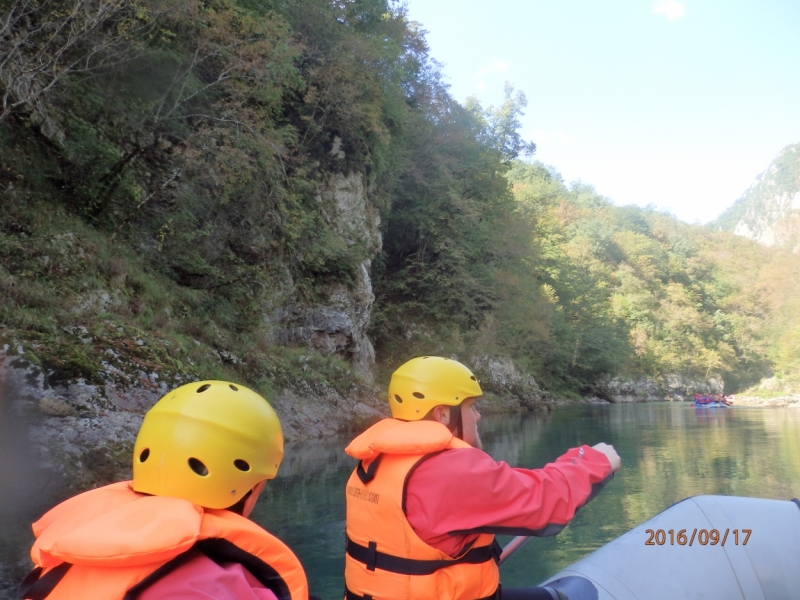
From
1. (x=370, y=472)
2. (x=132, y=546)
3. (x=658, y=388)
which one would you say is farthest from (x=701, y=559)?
(x=658, y=388)

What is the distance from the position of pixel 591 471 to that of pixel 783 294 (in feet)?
171

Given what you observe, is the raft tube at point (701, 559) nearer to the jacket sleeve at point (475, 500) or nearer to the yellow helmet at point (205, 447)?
the jacket sleeve at point (475, 500)

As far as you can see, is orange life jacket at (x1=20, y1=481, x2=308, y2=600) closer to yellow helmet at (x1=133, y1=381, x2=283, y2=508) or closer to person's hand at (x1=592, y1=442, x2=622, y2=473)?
yellow helmet at (x1=133, y1=381, x2=283, y2=508)

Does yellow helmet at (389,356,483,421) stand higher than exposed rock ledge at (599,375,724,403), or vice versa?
yellow helmet at (389,356,483,421)

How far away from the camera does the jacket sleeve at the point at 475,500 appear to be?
1722 mm

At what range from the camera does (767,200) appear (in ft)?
411

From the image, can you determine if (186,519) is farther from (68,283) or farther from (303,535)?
(68,283)

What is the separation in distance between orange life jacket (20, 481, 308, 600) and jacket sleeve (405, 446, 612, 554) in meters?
0.59

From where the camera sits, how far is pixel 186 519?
41.5 inches

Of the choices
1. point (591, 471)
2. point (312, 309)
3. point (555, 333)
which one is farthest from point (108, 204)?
point (555, 333)

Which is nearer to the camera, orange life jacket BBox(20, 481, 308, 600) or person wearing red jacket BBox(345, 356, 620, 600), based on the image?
orange life jacket BBox(20, 481, 308, 600)

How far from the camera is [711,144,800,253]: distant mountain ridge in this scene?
116 metres
